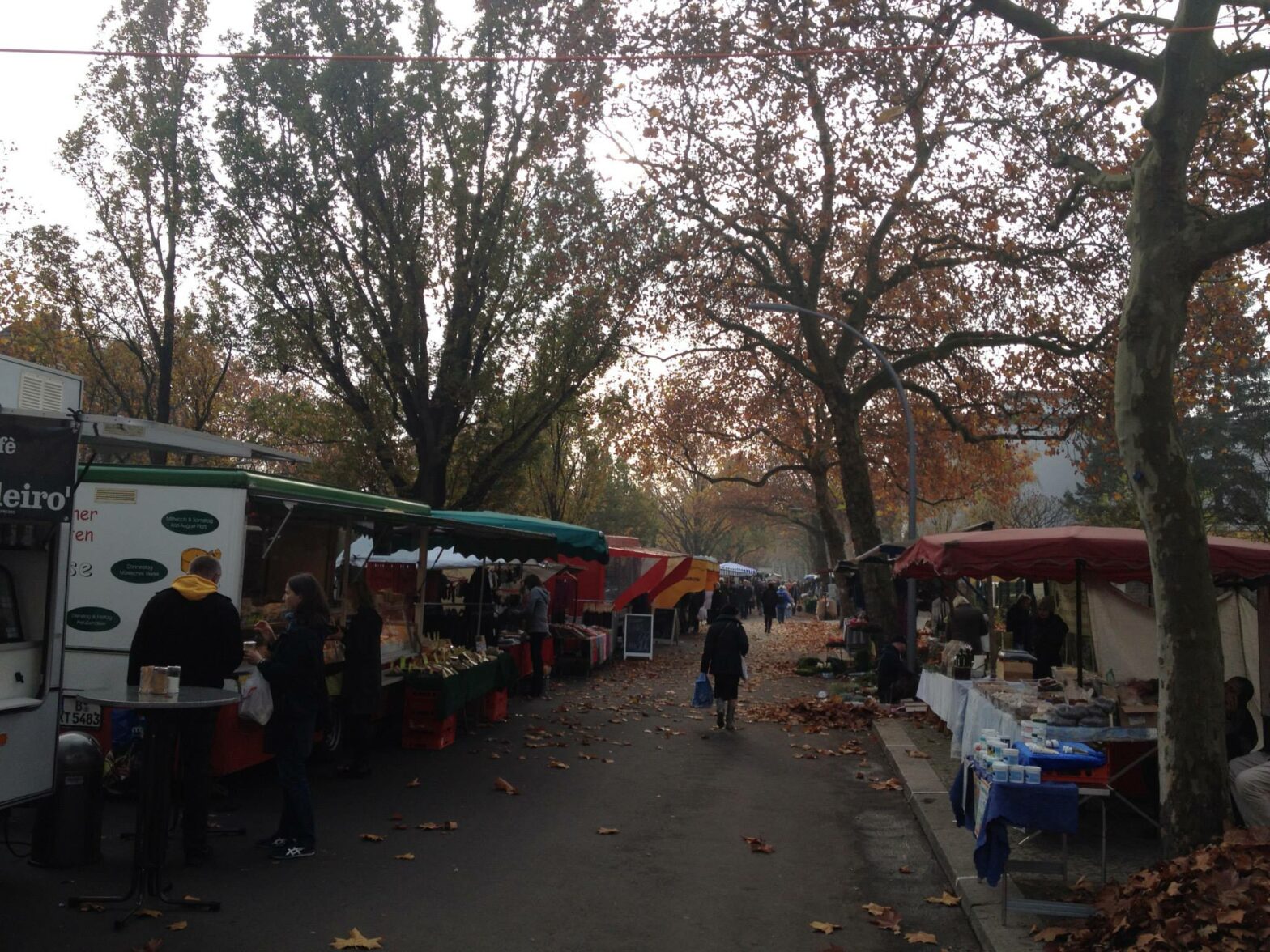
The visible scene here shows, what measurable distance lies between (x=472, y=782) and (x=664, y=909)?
4406mm

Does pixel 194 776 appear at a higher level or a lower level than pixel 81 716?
lower

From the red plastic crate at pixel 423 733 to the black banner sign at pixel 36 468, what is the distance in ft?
22.7

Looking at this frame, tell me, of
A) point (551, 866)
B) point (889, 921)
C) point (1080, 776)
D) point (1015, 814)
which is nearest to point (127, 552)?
point (551, 866)

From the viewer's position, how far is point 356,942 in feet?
19.1

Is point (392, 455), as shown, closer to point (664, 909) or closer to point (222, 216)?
point (222, 216)

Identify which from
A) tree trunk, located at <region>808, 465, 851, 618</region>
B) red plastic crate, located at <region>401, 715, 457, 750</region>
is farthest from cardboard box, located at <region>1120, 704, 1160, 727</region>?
tree trunk, located at <region>808, 465, 851, 618</region>

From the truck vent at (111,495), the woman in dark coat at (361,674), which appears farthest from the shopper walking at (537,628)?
the truck vent at (111,495)

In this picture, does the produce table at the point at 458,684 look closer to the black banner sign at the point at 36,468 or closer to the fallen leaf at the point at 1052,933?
the black banner sign at the point at 36,468

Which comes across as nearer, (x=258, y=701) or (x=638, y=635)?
(x=258, y=701)

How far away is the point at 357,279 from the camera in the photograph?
22719 mm

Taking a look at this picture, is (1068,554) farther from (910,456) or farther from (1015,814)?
(910,456)

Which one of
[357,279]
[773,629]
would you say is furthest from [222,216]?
[773,629]

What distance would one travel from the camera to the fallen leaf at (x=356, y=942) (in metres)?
5.81

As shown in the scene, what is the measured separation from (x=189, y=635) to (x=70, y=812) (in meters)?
1.27
